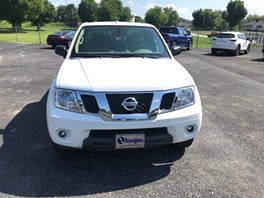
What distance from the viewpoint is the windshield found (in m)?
4.03

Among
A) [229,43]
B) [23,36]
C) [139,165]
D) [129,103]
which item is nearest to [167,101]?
[129,103]

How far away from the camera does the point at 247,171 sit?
3164mm

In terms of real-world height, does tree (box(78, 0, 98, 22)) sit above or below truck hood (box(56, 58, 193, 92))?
above

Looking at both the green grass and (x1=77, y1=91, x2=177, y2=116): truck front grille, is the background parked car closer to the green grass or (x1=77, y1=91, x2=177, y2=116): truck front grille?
the green grass

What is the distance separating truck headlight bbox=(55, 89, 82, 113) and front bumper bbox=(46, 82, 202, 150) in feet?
0.17

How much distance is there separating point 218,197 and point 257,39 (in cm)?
3167

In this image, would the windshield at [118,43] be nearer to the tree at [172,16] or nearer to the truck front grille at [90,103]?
the truck front grille at [90,103]

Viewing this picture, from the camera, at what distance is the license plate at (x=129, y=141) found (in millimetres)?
2783

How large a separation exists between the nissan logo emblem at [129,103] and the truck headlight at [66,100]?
0.48 m

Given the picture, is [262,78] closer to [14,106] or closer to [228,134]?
[228,134]

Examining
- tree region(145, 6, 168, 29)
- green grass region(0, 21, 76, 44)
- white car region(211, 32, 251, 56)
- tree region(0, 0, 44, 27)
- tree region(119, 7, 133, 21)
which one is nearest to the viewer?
white car region(211, 32, 251, 56)

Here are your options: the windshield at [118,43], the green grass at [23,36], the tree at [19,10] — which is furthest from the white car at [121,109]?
the tree at [19,10]

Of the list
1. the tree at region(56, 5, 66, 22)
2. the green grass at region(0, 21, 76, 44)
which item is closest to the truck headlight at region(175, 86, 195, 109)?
the green grass at region(0, 21, 76, 44)

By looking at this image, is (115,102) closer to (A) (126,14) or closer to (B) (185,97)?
(B) (185,97)
